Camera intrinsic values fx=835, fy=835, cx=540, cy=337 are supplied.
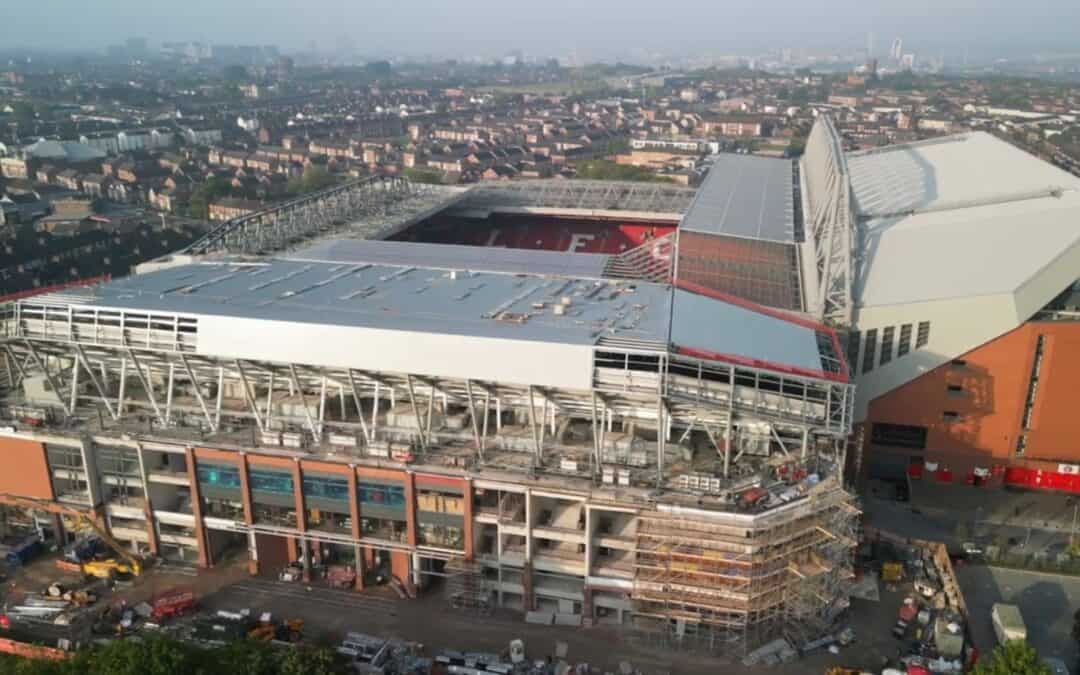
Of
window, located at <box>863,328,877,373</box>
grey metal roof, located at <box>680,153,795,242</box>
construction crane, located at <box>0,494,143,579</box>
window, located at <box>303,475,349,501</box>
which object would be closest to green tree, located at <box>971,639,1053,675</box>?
window, located at <box>863,328,877,373</box>

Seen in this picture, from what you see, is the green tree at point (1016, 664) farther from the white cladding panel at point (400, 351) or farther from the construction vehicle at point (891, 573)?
the white cladding panel at point (400, 351)

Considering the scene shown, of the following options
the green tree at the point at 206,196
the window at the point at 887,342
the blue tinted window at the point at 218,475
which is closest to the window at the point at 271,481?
the blue tinted window at the point at 218,475

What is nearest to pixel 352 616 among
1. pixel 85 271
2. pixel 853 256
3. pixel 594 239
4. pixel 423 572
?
pixel 423 572

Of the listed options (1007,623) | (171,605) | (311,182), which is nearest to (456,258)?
(171,605)

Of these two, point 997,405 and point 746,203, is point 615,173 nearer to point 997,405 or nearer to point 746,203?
point 746,203

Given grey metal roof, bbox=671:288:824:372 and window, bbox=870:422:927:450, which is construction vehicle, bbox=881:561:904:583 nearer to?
grey metal roof, bbox=671:288:824:372

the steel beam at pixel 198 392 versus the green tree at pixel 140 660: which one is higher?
the steel beam at pixel 198 392
